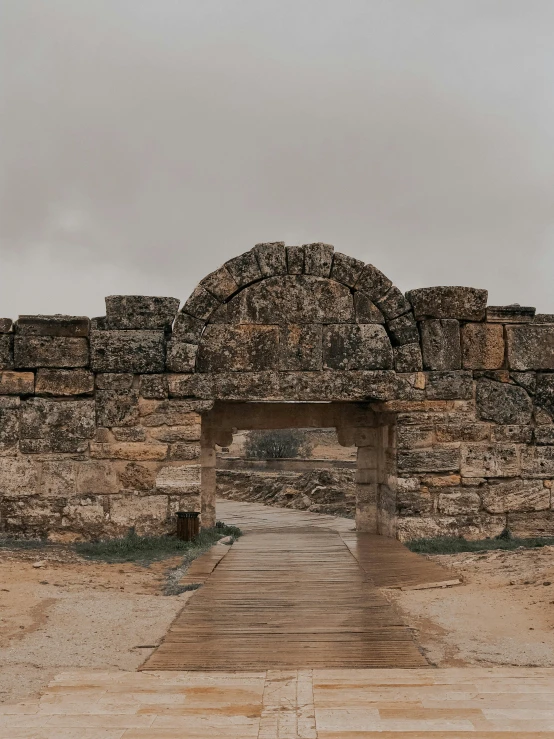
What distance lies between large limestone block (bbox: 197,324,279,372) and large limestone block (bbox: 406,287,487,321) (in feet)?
5.53

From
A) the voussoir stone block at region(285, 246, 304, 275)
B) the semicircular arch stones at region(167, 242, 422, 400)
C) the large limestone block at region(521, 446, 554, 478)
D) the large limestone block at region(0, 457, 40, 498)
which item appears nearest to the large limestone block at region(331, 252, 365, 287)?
the semicircular arch stones at region(167, 242, 422, 400)

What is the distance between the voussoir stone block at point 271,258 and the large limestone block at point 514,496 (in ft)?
11.2

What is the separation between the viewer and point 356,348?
8.71 m

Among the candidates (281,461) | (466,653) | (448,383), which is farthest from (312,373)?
(281,461)

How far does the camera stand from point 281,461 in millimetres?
20734

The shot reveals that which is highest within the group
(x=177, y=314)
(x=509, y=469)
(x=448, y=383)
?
(x=177, y=314)

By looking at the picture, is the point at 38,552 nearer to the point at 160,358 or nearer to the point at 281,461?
the point at 160,358

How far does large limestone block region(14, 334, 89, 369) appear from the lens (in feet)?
28.3

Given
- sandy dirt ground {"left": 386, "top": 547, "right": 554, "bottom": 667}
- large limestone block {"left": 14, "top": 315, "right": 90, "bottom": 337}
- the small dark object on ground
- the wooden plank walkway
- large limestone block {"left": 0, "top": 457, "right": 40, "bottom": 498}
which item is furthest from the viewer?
large limestone block {"left": 14, "top": 315, "right": 90, "bottom": 337}

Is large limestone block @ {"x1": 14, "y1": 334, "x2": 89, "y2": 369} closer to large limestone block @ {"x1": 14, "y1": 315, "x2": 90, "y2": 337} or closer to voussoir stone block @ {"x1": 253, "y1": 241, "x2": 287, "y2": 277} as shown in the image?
large limestone block @ {"x1": 14, "y1": 315, "x2": 90, "y2": 337}

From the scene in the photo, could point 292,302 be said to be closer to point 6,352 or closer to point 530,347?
point 530,347

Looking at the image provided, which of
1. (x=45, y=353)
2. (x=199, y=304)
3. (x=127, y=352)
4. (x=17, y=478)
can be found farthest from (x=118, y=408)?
(x=199, y=304)

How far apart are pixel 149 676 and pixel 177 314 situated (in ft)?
17.6

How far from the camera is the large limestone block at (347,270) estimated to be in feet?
29.0
